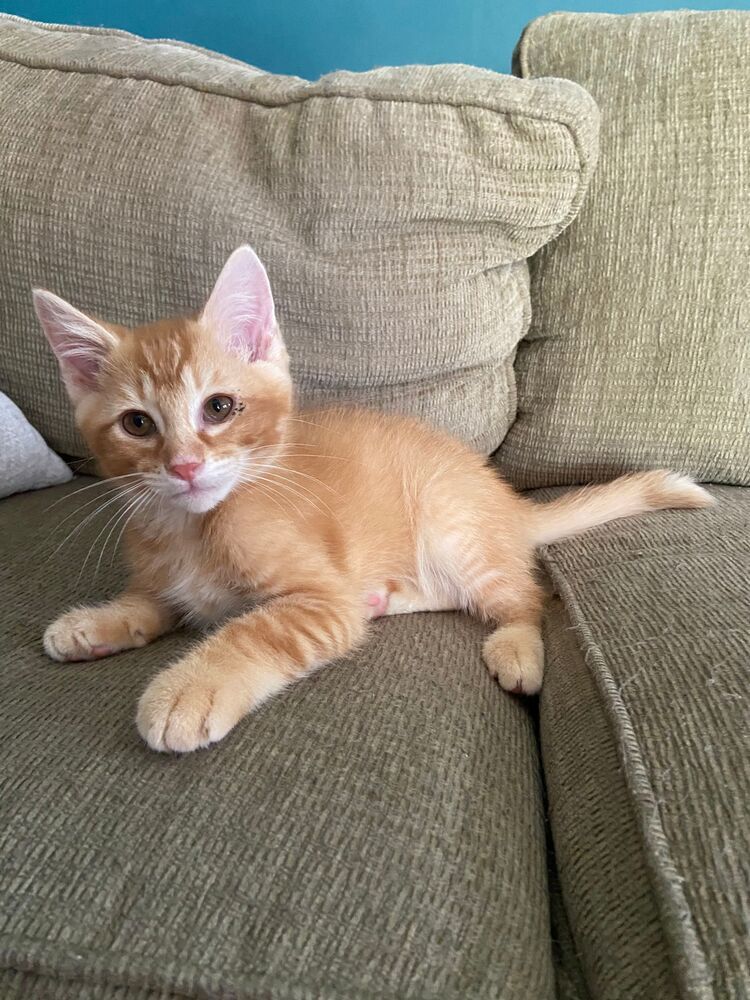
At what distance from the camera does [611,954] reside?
19.3 inches

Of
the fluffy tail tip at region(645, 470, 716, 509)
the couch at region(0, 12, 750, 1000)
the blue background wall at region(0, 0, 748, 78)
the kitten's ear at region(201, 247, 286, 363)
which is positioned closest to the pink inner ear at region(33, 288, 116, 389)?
the kitten's ear at region(201, 247, 286, 363)

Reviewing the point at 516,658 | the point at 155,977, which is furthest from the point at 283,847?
the point at 516,658

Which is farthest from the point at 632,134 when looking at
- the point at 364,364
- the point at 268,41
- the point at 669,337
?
the point at 268,41

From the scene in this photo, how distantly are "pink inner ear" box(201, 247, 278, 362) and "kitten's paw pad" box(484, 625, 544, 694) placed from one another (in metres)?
0.52

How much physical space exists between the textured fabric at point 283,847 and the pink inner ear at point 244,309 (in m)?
0.47

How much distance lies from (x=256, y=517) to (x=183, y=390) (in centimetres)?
19

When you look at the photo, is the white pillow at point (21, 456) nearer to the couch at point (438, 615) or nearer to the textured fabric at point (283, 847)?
the couch at point (438, 615)

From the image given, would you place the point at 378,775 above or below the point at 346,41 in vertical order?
below

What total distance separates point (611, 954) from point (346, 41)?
192cm

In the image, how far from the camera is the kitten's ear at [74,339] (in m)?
0.84

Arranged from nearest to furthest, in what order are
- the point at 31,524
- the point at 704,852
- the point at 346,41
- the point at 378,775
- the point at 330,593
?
the point at 704,852 → the point at 378,775 → the point at 330,593 → the point at 31,524 → the point at 346,41

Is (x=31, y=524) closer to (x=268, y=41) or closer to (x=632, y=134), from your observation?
(x=632, y=134)

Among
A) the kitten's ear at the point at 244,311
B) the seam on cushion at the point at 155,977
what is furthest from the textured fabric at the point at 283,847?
the kitten's ear at the point at 244,311

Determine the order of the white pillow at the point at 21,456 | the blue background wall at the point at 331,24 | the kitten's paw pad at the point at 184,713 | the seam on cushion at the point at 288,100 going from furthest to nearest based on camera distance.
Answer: the blue background wall at the point at 331,24, the white pillow at the point at 21,456, the seam on cushion at the point at 288,100, the kitten's paw pad at the point at 184,713
